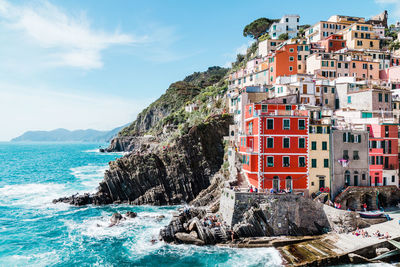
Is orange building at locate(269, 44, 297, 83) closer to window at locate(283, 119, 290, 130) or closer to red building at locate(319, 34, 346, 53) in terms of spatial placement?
red building at locate(319, 34, 346, 53)

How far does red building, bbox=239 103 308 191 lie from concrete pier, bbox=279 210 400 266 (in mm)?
7270

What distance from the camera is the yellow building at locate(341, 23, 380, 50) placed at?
7094cm

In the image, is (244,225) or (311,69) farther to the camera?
(311,69)

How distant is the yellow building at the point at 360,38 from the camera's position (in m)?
70.9

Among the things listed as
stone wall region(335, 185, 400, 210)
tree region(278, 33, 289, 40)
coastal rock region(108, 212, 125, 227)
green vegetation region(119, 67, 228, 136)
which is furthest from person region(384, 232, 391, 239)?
green vegetation region(119, 67, 228, 136)

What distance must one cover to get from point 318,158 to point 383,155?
9.91 meters

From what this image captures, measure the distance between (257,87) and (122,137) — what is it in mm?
131421

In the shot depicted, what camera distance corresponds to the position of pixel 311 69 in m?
61.8

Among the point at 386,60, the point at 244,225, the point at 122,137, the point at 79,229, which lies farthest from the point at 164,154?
the point at 122,137

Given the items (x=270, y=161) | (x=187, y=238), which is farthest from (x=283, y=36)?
(x=187, y=238)

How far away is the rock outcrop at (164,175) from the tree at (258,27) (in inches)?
2273

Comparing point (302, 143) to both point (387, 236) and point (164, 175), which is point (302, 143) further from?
point (164, 175)

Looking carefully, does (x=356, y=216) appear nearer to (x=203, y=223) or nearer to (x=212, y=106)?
(x=203, y=223)

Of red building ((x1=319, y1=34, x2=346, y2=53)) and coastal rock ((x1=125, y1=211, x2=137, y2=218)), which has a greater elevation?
red building ((x1=319, y1=34, x2=346, y2=53))
